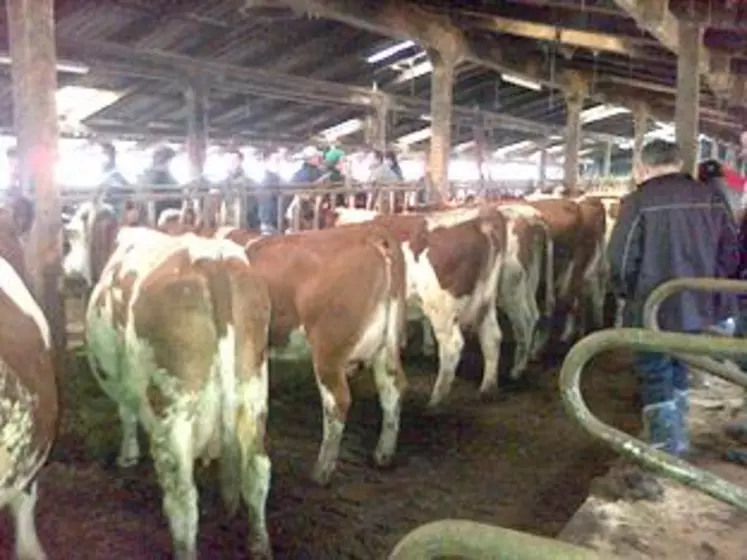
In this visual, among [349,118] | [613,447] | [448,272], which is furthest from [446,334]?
[349,118]

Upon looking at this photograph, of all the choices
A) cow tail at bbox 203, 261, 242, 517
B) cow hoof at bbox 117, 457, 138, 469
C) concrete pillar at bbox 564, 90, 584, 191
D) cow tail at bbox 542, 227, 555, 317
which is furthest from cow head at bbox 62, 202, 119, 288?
concrete pillar at bbox 564, 90, 584, 191

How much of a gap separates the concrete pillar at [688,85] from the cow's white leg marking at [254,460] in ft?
14.6

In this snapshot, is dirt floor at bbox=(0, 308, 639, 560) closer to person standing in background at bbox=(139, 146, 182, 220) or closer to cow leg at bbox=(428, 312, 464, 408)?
cow leg at bbox=(428, 312, 464, 408)

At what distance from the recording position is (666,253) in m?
4.45

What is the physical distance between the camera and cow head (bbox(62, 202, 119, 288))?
594 centimetres

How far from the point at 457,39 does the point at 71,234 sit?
5168 mm

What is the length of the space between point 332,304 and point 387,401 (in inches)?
33.9

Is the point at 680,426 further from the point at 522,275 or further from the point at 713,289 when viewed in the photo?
the point at 522,275

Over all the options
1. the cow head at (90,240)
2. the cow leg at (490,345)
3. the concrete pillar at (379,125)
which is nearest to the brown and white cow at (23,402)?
the cow head at (90,240)

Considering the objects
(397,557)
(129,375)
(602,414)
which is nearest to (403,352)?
(602,414)

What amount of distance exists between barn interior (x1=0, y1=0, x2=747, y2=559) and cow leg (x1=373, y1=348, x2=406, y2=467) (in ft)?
0.57

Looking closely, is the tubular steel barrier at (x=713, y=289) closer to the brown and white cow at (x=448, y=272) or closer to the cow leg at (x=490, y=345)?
the brown and white cow at (x=448, y=272)

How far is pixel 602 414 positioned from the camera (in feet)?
20.8

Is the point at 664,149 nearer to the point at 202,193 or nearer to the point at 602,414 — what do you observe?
the point at 602,414
